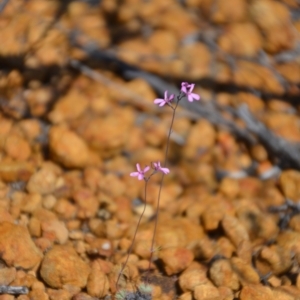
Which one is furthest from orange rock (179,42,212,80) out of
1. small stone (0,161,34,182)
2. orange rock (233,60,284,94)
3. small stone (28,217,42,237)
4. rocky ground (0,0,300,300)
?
small stone (28,217,42,237)

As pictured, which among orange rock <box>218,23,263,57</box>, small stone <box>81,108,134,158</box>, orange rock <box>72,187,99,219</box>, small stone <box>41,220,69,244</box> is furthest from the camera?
orange rock <box>218,23,263,57</box>

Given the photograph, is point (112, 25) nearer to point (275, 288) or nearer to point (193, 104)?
point (193, 104)

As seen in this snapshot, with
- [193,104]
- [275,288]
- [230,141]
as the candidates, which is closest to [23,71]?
[193,104]

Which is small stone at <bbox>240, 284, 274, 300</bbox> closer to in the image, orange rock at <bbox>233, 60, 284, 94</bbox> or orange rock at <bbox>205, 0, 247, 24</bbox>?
orange rock at <bbox>233, 60, 284, 94</bbox>

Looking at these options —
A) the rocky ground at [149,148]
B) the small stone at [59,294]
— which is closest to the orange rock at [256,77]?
the rocky ground at [149,148]

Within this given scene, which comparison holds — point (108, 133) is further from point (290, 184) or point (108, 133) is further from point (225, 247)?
point (290, 184)

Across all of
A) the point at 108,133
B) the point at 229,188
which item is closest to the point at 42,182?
the point at 108,133

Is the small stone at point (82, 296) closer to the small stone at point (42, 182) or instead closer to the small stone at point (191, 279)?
the small stone at point (191, 279)
